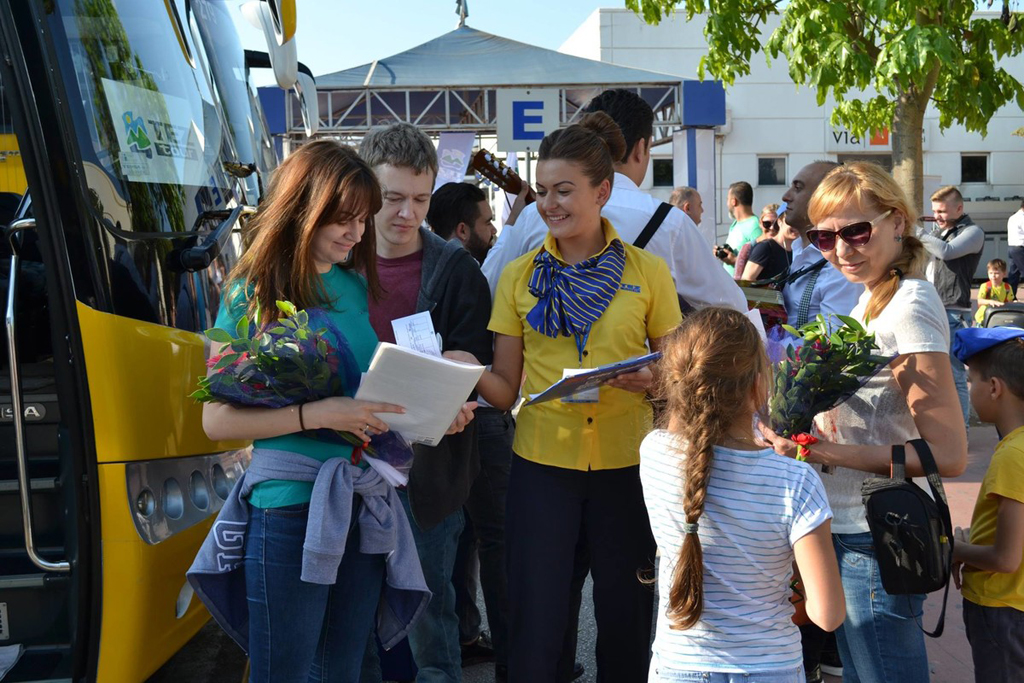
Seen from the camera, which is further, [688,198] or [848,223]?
[688,198]

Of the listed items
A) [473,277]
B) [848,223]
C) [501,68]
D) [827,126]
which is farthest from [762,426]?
[827,126]

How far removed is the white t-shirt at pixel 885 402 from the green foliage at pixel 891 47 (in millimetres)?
6085

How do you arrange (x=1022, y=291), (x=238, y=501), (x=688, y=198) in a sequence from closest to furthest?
(x=238, y=501) < (x=688, y=198) < (x=1022, y=291)

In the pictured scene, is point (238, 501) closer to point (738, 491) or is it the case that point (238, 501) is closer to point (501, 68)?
point (738, 491)

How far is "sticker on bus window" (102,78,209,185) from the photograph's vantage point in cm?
327

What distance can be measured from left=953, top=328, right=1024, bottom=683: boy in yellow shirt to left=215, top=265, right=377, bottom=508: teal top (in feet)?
5.72

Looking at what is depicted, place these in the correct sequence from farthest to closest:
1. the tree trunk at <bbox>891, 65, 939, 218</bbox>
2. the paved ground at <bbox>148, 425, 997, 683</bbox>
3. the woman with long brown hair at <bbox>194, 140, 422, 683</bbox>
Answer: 1. the tree trunk at <bbox>891, 65, 939, 218</bbox>
2. the paved ground at <bbox>148, 425, 997, 683</bbox>
3. the woman with long brown hair at <bbox>194, 140, 422, 683</bbox>

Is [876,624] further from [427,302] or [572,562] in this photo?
[427,302]

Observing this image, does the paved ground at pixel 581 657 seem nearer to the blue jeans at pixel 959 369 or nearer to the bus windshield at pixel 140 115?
the blue jeans at pixel 959 369

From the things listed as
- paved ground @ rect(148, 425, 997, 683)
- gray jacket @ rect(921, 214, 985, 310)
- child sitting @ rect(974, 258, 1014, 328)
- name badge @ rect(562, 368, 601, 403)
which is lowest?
paved ground @ rect(148, 425, 997, 683)

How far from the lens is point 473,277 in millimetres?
3246

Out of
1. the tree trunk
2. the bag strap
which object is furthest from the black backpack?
the tree trunk

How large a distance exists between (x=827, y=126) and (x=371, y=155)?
26.7 meters

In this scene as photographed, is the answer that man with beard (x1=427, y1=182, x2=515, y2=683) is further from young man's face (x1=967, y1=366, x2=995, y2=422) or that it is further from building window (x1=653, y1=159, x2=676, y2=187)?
building window (x1=653, y1=159, x2=676, y2=187)
